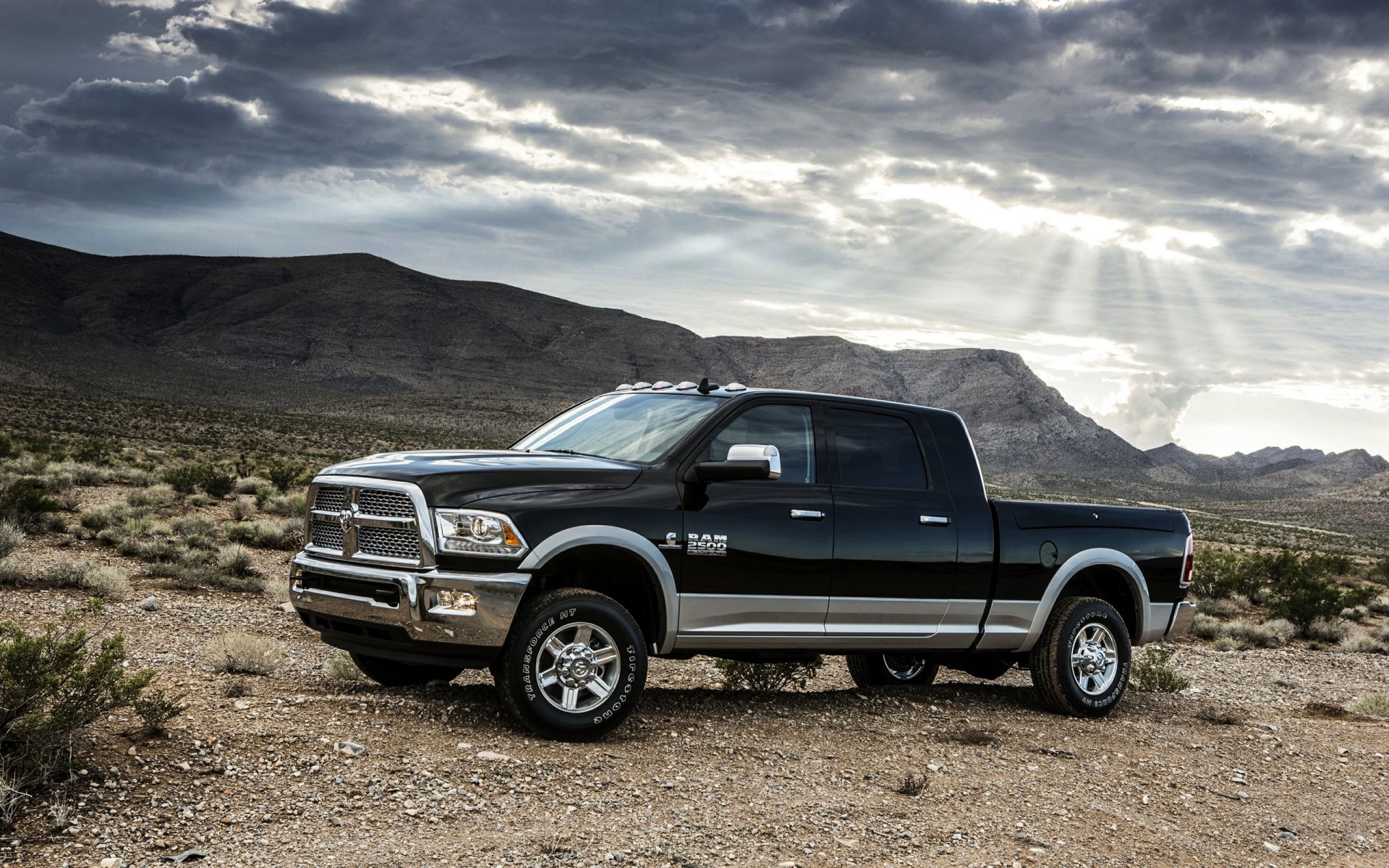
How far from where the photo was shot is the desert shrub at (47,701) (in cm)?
502

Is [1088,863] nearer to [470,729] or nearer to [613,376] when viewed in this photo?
[470,729]

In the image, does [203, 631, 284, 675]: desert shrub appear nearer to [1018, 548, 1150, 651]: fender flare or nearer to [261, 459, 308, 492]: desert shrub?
[1018, 548, 1150, 651]: fender flare

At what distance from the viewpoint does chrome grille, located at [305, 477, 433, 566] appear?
6332 mm

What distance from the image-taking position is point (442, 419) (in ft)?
311

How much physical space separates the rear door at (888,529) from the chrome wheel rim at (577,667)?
160 cm

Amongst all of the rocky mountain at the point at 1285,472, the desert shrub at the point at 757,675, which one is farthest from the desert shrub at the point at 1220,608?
the rocky mountain at the point at 1285,472

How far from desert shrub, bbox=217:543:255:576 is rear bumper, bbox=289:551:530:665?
28.7 ft

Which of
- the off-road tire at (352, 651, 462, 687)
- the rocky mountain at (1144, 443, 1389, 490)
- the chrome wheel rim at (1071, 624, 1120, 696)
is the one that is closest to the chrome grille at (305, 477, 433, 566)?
the off-road tire at (352, 651, 462, 687)

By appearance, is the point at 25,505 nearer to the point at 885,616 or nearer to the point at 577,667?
the point at 577,667

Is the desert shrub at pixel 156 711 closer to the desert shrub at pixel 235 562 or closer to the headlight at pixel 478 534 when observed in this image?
the headlight at pixel 478 534

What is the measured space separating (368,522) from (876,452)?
336 centimetres

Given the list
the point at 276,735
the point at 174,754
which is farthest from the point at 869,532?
the point at 174,754

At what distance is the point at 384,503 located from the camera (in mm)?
6512

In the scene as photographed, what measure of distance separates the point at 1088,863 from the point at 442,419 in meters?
91.9
